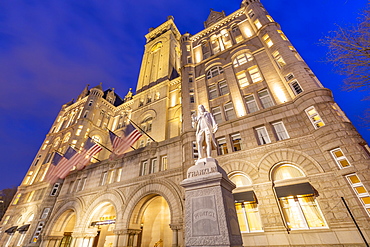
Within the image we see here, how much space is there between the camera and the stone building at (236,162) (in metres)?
10.9

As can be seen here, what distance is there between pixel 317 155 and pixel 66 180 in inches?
1225

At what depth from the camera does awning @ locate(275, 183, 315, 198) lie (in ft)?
35.7

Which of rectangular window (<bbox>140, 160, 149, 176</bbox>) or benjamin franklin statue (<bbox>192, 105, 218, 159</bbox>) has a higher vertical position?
rectangular window (<bbox>140, 160, 149, 176</bbox>)

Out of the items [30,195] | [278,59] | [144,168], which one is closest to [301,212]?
[278,59]

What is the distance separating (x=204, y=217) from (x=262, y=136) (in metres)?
11.2

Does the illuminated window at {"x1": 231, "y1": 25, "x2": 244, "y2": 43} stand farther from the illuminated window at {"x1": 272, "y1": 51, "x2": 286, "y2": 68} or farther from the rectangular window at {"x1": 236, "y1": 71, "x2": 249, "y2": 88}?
the illuminated window at {"x1": 272, "y1": 51, "x2": 286, "y2": 68}

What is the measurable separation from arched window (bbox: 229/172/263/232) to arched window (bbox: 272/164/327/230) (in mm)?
1715

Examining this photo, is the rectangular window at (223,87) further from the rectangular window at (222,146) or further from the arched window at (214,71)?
the rectangular window at (222,146)

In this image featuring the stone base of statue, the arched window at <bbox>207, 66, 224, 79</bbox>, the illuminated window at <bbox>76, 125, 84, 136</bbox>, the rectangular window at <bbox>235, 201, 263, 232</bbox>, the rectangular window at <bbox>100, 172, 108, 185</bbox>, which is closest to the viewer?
the stone base of statue

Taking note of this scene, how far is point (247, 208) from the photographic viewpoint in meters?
12.9

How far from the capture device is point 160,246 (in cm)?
1881

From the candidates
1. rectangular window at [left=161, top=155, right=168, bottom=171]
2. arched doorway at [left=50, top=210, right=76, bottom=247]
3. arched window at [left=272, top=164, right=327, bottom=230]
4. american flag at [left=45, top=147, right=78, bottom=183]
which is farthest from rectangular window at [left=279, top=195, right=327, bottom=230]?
arched doorway at [left=50, top=210, right=76, bottom=247]

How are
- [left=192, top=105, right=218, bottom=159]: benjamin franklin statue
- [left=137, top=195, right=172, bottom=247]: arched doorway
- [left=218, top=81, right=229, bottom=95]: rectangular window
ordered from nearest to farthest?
[left=192, top=105, right=218, bottom=159]: benjamin franklin statue → [left=137, top=195, right=172, bottom=247]: arched doorway → [left=218, top=81, right=229, bottom=95]: rectangular window

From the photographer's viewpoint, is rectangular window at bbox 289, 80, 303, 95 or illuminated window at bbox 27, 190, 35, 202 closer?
rectangular window at bbox 289, 80, 303, 95
